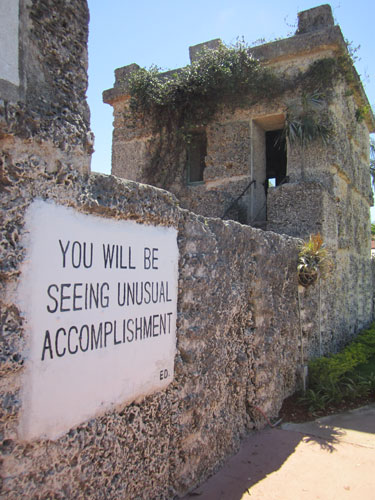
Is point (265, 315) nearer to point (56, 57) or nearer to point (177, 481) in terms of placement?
point (177, 481)

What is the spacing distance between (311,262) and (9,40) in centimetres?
446

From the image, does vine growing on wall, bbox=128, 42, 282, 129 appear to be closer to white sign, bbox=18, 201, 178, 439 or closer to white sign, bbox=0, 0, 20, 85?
white sign, bbox=18, 201, 178, 439

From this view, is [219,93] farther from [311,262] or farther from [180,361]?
[180,361]

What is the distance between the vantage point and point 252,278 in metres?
4.22

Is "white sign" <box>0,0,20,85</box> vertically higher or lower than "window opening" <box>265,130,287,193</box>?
lower

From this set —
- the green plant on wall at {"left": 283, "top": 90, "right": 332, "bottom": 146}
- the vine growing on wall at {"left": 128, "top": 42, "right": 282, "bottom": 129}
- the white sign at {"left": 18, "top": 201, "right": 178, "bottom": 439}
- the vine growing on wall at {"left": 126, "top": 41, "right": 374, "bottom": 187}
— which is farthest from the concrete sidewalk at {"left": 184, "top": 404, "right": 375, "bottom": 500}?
the vine growing on wall at {"left": 128, "top": 42, "right": 282, "bottom": 129}

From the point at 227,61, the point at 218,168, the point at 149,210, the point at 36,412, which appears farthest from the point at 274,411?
the point at 227,61

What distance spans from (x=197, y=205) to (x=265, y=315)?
11.7 ft

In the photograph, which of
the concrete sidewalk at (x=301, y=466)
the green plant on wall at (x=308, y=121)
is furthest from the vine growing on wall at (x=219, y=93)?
the concrete sidewalk at (x=301, y=466)

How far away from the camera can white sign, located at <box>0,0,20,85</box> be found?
1.88 meters

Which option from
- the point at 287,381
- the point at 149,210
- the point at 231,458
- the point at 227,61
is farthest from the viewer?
the point at 227,61

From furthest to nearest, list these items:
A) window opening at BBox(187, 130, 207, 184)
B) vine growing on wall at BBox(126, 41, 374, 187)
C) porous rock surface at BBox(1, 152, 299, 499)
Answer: window opening at BBox(187, 130, 207, 184) → vine growing on wall at BBox(126, 41, 374, 187) → porous rock surface at BBox(1, 152, 299, 499)

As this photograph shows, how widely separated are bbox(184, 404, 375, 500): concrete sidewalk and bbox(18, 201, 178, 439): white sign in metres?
1.12

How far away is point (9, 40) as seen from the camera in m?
1.93
